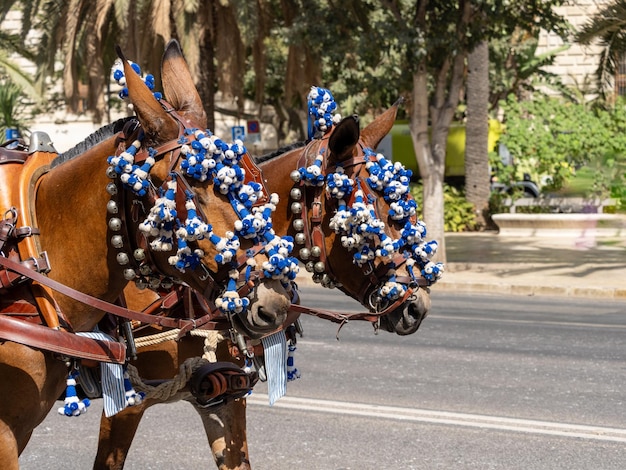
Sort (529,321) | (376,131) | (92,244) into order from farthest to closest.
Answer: (529,321) → (376,131) → (92,244)

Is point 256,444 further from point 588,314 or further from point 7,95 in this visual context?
point 7,95

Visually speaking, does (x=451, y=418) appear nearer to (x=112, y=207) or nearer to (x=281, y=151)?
(x=281, y=151)

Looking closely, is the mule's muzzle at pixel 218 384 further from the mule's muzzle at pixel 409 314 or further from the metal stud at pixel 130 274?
the metal stud at pixel 130 274

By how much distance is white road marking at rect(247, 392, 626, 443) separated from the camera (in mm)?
6988

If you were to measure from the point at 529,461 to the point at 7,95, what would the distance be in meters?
25.1

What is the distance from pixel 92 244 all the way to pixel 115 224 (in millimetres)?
160

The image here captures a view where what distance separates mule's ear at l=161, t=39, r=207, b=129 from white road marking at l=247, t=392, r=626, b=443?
401 centimetres

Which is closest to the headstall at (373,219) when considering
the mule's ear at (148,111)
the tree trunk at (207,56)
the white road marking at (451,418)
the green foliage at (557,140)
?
the mule's ear at (148,111)

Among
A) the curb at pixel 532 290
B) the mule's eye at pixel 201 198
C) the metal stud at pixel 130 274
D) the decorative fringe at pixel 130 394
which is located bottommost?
the curb at pixel 532 290

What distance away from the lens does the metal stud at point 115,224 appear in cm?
375

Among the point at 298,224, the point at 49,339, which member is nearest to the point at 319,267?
the point at 298,224

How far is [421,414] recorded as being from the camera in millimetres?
7574

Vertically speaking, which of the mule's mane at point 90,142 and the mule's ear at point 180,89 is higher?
the mule's ear at point 180,89

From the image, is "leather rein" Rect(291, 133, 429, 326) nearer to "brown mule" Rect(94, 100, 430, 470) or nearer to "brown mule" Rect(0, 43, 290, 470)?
"brown mule" Rect(94, 100, 430, 470)
